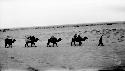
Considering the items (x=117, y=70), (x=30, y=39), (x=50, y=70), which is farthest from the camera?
(x=30, y=39)

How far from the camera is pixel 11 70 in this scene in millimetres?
12547

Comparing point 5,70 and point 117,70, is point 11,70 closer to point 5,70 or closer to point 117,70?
point 5,70

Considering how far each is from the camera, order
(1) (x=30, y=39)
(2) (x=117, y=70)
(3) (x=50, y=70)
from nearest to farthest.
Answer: (2) (x=117, y=70) → (3) (x=50, y=70) → (1) (x=30, y=39)

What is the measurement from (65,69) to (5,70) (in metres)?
2.95

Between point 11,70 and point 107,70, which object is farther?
point 11,70

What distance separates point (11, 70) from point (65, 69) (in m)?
2.65

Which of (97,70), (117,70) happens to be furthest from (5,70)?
(117,70)

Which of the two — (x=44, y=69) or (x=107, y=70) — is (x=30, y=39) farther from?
(x=107, y=70)

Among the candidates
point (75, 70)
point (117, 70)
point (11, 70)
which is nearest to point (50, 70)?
point (75, 70)

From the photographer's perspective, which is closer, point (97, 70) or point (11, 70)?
point (97, 70)

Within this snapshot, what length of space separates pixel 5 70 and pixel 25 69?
0.97m

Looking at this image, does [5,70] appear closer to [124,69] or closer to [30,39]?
[124,69]

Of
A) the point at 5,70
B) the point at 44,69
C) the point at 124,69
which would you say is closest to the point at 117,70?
the point at 124,69

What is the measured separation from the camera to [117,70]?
1129 centimetres
